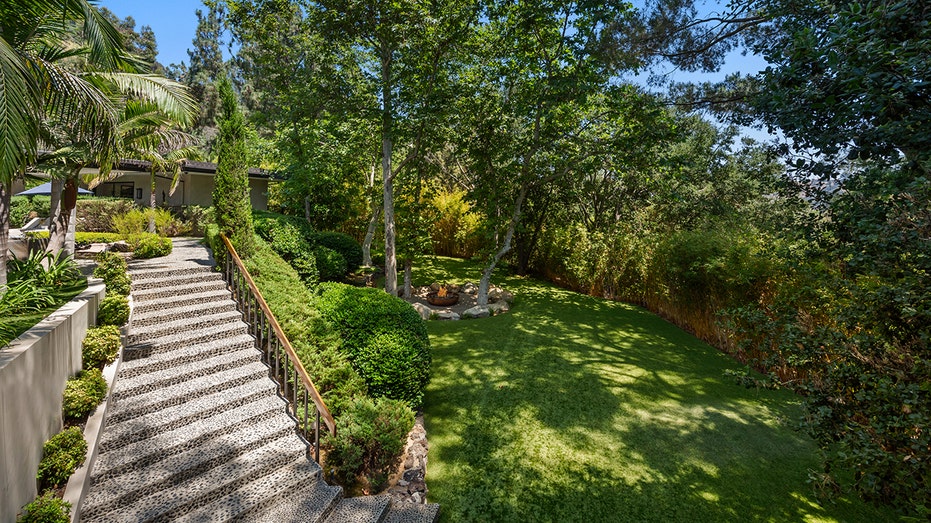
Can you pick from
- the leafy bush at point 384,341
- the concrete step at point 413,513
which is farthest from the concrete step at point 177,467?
the concrete step at point 413,513

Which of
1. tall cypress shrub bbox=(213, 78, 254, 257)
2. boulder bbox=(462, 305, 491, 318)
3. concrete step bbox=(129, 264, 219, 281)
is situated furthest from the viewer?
boulder bbox=(462, 305, 491, 318)

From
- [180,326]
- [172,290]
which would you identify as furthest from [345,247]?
[180,326]

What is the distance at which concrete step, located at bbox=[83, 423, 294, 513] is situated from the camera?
432cm

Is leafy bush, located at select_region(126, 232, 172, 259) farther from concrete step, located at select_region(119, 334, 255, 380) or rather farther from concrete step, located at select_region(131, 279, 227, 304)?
concrete step, located at select_region(119, 334, 255, 380)

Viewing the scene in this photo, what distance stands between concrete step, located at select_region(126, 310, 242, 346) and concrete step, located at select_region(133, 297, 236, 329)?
0.07 m

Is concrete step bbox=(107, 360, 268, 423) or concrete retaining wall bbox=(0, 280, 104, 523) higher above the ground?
concrete retaining wall bbox=(0, 280, 104, 523)

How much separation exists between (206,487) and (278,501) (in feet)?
2.64

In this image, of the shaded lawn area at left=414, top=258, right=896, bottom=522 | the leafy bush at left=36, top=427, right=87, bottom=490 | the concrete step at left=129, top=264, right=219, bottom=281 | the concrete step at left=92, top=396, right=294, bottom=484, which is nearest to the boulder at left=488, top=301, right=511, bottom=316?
the shaded lawn area at left=414, top=258, right=896, bottom=522

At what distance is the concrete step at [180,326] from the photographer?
6572 mm

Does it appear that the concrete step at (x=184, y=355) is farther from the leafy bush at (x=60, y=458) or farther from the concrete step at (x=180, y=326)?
the leafy bush at (x=60, y=458)

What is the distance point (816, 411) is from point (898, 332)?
95 centimetres

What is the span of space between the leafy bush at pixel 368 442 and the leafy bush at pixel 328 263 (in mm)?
7296

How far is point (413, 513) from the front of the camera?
4.95 m

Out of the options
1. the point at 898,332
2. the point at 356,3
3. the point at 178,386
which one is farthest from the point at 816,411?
the point at 356,3
